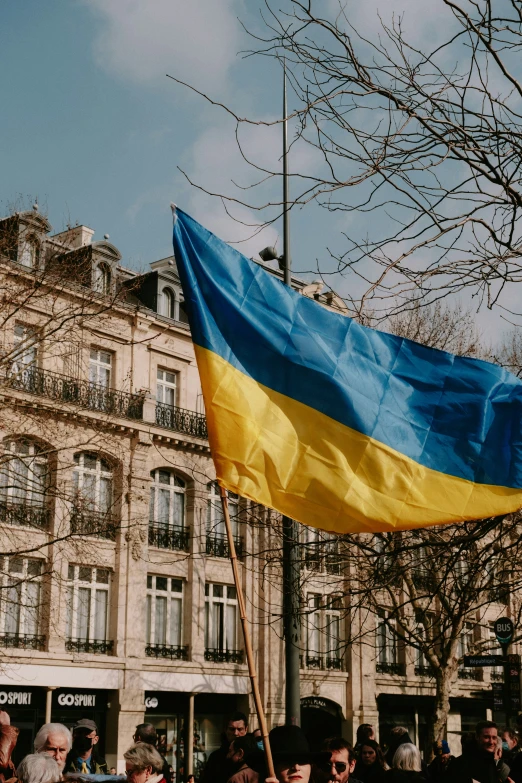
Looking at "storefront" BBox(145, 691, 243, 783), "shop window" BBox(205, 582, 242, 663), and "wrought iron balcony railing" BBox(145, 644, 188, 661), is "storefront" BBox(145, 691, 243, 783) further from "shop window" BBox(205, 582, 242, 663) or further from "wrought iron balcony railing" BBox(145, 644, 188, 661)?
"shop window" BBox(205, 582, 242, 663)

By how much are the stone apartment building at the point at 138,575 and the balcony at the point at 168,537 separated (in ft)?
0.18

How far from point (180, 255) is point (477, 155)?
2.43m

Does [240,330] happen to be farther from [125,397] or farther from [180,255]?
[125,397]

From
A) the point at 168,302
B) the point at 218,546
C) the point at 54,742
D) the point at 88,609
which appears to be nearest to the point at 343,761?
the point at 54,742

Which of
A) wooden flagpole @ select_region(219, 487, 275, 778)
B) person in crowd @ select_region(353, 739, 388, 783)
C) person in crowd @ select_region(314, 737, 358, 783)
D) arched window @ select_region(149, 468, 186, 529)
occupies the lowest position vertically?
person in crowd @ select_region(353, 739, 388, 783)

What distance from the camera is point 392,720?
4012 cm

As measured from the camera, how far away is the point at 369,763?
10.2 m

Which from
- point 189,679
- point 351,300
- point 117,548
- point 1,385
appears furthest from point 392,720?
point 351,300

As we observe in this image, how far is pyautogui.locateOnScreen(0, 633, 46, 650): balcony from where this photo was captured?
29.5 metres

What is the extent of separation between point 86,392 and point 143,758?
88.1 ft

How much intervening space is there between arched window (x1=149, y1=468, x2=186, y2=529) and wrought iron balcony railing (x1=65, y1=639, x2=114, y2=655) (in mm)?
4102

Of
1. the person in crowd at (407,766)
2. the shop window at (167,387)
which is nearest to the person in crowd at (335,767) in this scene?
the person in crowd at (407,766)

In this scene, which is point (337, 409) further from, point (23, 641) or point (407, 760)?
point (23, 641)

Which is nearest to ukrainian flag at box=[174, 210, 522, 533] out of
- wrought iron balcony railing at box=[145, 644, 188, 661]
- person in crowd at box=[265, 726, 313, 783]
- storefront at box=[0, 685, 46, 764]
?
person in crowd at box=[265, 726, 313, 783]
